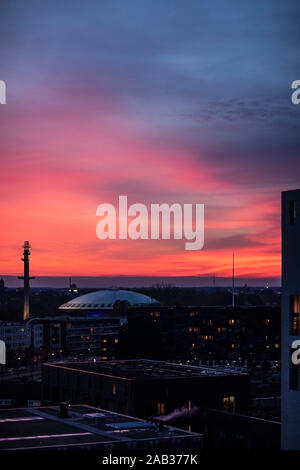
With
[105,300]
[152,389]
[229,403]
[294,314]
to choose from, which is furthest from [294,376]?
[105,300]

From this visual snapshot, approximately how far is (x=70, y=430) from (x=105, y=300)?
58.4 meters

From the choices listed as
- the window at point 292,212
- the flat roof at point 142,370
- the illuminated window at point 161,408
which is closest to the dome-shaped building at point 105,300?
the flat roof at point 142,370

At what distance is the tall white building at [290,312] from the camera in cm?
732

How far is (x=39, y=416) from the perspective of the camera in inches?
500

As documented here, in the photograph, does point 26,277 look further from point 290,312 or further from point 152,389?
point 290,312

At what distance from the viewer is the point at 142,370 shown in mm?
21156

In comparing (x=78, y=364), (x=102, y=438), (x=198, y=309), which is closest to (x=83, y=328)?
(x=198, y=309)

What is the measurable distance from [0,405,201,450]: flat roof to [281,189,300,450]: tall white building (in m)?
3.01

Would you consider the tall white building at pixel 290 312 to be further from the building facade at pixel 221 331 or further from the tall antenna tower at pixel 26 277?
the tall antenna tower at pixel 26 277

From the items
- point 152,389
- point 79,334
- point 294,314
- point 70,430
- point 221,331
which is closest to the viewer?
point 294,314

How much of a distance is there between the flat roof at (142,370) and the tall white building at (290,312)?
11827 millimetres

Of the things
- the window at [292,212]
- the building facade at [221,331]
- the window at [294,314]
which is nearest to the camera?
the window at [294,314]

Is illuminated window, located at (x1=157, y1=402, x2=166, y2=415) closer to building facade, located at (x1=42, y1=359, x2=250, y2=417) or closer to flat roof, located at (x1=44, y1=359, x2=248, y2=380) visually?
building facade, located at (x1=42, y1=359, x2=250, y2=417)
